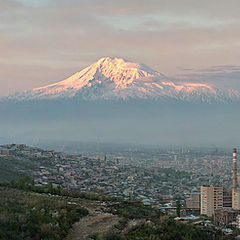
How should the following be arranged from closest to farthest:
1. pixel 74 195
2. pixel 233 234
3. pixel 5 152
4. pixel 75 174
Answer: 1. pixel 233 234
2. pixel 74 195
3. pixel 75 174
4. pixel 5 152

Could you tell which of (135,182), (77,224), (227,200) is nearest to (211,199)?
(227,200)

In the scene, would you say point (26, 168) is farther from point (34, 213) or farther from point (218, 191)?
point (34, 213)

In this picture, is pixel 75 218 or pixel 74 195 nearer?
pixel 75 218

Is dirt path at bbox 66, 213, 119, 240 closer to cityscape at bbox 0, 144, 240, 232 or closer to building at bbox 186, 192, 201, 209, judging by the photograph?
cityscape at bbox 0, 144, 240, 232

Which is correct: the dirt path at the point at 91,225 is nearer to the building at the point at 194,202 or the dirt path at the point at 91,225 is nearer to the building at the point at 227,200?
the building at the point at 194,202

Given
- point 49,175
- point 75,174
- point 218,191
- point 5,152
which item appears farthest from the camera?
point 5,152

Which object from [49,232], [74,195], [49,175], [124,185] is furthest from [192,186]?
[49,232]

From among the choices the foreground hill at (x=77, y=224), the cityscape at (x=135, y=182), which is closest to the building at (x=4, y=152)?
the cityscape at (x=135, y=182)
